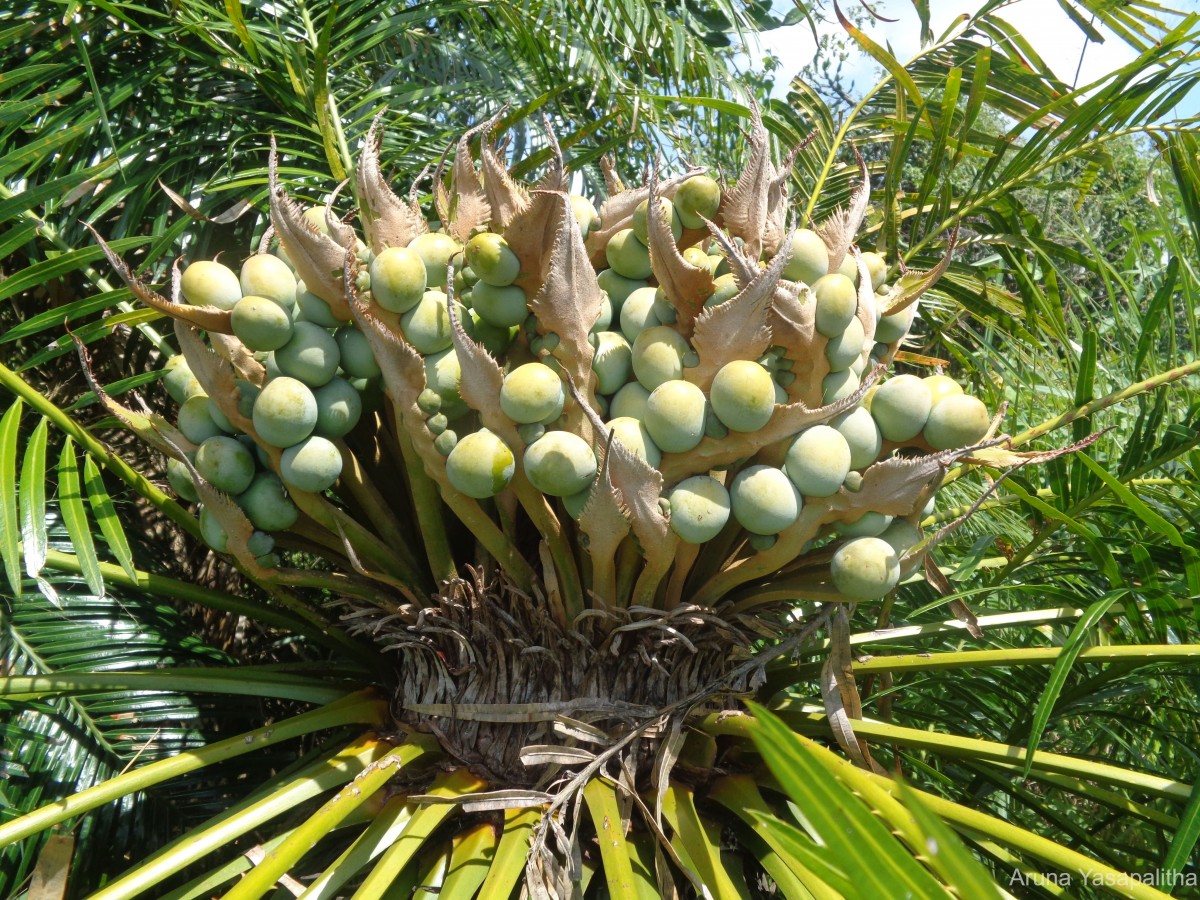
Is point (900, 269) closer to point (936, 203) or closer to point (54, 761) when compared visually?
point (936, 203)

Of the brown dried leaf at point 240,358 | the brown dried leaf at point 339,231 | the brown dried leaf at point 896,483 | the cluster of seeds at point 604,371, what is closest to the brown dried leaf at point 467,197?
the cluster of seeds at point 604,371

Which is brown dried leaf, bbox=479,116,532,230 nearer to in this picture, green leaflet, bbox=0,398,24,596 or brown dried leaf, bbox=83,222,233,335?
brown dried leaf, bbox=83,222,233,335

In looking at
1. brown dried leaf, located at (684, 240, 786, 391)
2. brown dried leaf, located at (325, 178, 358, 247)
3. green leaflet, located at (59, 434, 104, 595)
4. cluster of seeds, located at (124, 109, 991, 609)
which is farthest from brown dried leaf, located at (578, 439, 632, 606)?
green leaflet, located at (59, 434, 104, 595)

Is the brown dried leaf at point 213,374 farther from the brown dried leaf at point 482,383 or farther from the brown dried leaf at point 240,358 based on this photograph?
the brown dried leaf at point 482,383

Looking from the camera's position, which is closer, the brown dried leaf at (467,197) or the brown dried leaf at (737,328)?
the brown dried leaf at (737,328)

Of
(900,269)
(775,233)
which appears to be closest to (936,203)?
(900,269)

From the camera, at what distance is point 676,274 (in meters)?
0.84

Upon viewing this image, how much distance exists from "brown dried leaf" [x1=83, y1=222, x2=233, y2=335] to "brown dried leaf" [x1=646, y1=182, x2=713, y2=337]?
0.39 metres

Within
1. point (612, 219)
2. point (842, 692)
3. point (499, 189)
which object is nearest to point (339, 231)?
point (499, 189)

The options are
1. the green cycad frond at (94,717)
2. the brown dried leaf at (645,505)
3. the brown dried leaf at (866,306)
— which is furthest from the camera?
the green cycad frond at (94,717)

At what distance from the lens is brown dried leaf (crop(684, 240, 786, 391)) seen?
0.77 meters

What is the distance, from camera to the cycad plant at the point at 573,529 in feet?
2.65

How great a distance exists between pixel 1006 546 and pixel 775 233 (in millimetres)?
839

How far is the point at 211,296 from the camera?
88cm
